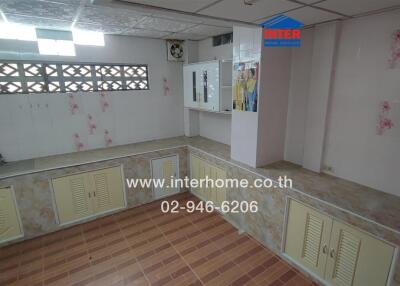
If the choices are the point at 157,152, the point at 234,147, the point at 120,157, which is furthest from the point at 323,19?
the point at 120,157

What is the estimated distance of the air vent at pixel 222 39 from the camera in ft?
11.0

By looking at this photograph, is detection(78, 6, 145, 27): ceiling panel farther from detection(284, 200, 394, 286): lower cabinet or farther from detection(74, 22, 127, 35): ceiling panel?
detection(284, 200, 394, 286): lower cabinet

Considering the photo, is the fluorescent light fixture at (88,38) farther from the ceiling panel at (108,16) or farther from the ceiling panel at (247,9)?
the ceiling panel at (247,9)

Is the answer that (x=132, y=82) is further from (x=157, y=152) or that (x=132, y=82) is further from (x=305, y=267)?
(x=305, y=267)

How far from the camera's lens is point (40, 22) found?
263 cm

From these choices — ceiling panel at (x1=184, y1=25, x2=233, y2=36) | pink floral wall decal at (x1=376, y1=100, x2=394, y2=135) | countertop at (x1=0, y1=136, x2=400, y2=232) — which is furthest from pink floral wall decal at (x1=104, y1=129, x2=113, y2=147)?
pink floral wall decal at (x1=376, y1=100, x2=394, y2=135)

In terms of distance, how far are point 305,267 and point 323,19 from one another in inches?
95.0

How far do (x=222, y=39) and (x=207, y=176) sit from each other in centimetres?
206

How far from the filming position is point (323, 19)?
87.1 inches

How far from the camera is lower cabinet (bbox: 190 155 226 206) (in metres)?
3.27

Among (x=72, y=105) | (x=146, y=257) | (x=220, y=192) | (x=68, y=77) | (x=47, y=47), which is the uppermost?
(x=47, y=47)

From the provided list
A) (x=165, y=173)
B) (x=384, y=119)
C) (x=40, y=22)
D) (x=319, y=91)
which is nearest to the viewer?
(x=384, y=119)

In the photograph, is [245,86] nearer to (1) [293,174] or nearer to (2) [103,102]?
(1) [293,174]

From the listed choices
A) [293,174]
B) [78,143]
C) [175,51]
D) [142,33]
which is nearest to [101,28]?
[142,33]
